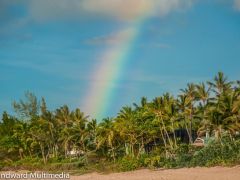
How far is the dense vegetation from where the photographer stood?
2068 inches

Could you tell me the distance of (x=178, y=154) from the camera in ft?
178

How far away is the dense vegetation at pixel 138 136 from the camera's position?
52.5m

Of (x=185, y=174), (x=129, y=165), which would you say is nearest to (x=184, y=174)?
(x=185, y=174)

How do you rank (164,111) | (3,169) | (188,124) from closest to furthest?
(164,111) → (188,124) → (3,169)

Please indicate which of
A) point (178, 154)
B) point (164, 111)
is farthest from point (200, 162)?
point (164, 111)

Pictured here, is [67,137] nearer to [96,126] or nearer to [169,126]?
[96,126]

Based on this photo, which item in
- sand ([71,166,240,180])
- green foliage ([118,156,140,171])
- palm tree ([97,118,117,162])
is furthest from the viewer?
palm tree ([97,118,117,162])

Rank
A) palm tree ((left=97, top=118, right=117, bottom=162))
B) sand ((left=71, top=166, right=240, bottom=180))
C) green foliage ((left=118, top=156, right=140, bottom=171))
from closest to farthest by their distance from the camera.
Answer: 1. sand ((left=71, top=166, right=240, bottom=180))
2. green foliage ((left=118, top=156, right=140, bottom=171))
3. palm tree ((left=97, top=118, right=117, bottom=162))

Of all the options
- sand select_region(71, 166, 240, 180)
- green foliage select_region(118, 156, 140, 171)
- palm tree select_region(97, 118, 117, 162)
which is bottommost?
sand select_region(71, 166, 240, 180)

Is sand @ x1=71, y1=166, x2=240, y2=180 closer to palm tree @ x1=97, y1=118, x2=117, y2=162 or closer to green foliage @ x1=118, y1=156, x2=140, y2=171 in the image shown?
green foliage @ x1=118, y1=156, x2=140, y2=171

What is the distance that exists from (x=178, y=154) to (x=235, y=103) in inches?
361

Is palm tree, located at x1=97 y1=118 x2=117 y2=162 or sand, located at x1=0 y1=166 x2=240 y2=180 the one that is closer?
sand, located at x1=0 y1=166 x2=240 y2=180

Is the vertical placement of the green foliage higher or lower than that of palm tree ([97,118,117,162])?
lower

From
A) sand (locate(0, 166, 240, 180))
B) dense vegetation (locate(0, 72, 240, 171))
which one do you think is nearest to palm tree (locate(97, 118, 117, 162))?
dense vegetation (locate(0, 72, 240, 171))
